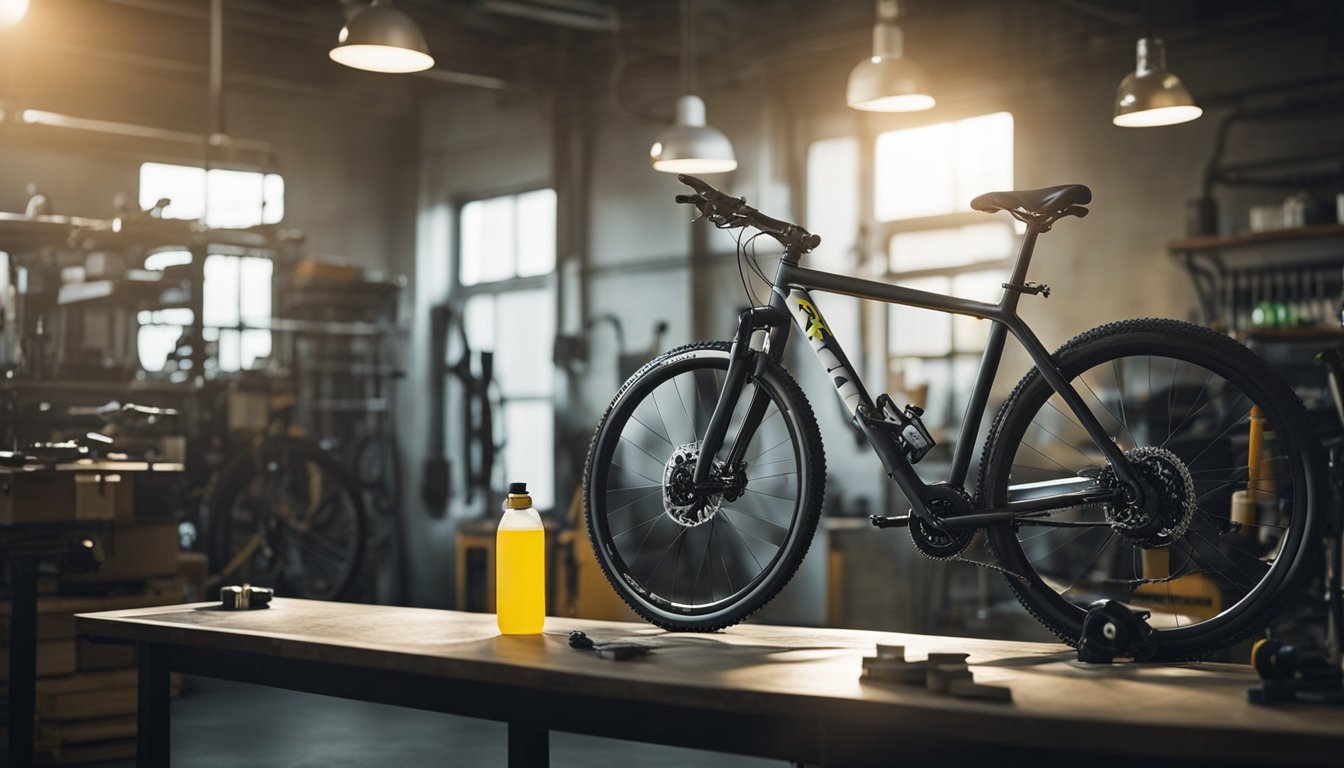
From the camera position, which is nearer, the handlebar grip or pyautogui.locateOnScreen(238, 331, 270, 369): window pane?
the handlebar grip

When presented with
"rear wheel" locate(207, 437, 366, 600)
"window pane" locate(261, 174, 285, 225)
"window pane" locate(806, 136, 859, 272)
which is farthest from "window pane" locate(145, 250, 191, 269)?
"window pane" locate(806, 136, 859, 272)

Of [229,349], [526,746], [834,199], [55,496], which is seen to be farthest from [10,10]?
[834,199]

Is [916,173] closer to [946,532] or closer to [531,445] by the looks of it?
[531,445]

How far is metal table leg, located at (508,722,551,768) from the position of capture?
2.03 meters

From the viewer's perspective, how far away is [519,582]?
2295 mm

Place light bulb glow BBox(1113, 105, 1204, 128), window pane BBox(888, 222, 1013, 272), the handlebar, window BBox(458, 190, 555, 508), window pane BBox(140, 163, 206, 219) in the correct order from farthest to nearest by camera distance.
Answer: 1. window BBox(458, 190, 555, 508)
2. window pane BBox(140, 163, 206, 219)
3. window pane BBox(888, 222, 1013, 272)
4. light bulb glow BBox(1113, 105, 1204, 128)
5. the handlebar

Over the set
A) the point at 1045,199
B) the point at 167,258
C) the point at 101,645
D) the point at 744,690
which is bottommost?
the point at 101,645

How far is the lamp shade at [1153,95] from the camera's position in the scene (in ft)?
17.7

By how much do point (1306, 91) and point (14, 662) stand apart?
21.8 feet

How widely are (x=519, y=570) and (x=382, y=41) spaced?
2.70 m

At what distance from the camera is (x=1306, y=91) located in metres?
7.00

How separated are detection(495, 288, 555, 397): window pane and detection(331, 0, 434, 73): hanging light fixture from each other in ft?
18.5

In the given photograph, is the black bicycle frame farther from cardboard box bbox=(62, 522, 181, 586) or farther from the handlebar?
cardboard box bbox=(62, 522, 181, 586)

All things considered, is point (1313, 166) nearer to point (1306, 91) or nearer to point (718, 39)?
point (1306, 91)
